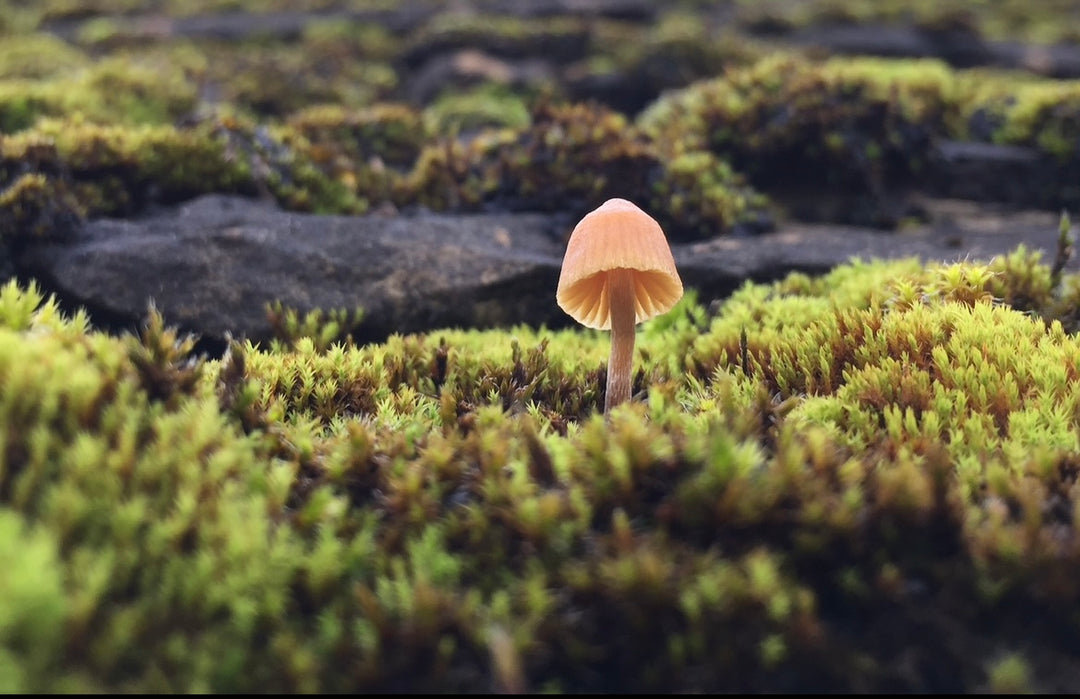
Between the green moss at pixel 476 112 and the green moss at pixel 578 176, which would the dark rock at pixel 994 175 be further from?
the green moss at pixel 476 112

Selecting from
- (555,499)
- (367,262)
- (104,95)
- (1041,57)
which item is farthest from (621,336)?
(1041,57)

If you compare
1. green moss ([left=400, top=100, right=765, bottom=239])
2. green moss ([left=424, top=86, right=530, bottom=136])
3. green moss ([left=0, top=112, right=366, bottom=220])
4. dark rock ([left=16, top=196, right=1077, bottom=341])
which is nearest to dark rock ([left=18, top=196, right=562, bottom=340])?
dark rock ([left=16, top=196, right=1077, bottom=341])

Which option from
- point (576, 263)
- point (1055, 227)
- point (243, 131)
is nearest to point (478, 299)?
point (576, 263)

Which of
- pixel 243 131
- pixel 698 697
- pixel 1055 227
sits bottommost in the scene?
pixel 698 697

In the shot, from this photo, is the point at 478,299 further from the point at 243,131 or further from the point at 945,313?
the point at 945,313

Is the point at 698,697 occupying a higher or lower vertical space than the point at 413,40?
lower

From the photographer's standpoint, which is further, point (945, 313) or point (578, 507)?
point (945, 313)

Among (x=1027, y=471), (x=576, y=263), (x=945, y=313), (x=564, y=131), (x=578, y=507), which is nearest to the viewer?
(x=578, y=507)

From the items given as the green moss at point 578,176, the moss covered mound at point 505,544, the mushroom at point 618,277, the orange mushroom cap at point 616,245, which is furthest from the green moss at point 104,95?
the orange mushroom cap at point 616,245
